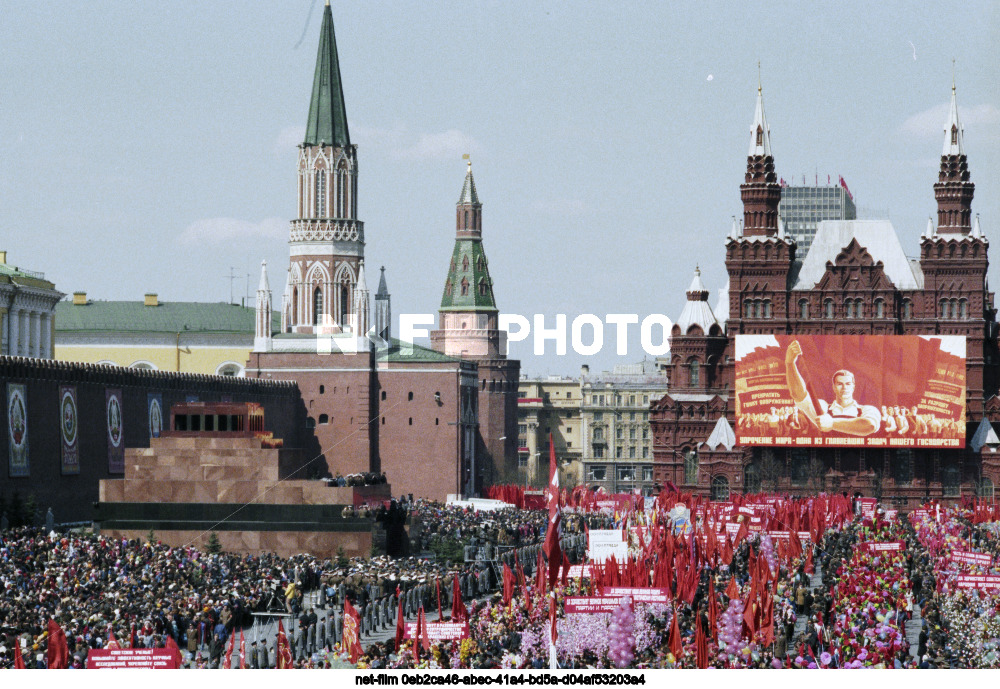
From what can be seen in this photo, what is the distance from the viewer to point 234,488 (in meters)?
66.3

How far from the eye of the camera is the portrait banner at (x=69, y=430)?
77000 mm

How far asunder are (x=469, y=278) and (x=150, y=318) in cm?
2578

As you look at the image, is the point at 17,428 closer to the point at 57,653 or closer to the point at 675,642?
the point at 57,653

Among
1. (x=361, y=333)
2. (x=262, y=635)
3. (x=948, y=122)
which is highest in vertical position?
(x=948, y=122)

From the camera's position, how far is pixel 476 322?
146625mm

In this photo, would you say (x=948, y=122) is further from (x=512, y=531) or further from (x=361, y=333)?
(x=512, y=531)

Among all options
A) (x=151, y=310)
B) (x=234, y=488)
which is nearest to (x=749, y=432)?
(x=234, y=488)

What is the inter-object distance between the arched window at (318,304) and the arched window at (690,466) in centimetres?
2323

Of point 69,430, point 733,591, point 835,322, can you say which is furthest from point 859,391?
point 733,591

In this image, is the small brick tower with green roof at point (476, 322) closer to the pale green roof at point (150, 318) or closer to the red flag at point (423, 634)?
the pale green roof at point (150, 318)

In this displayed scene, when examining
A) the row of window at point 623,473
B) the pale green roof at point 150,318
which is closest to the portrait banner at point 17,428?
the pale green roof at point 150,318

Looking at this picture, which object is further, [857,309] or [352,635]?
[857,309]

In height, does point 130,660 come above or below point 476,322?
below
